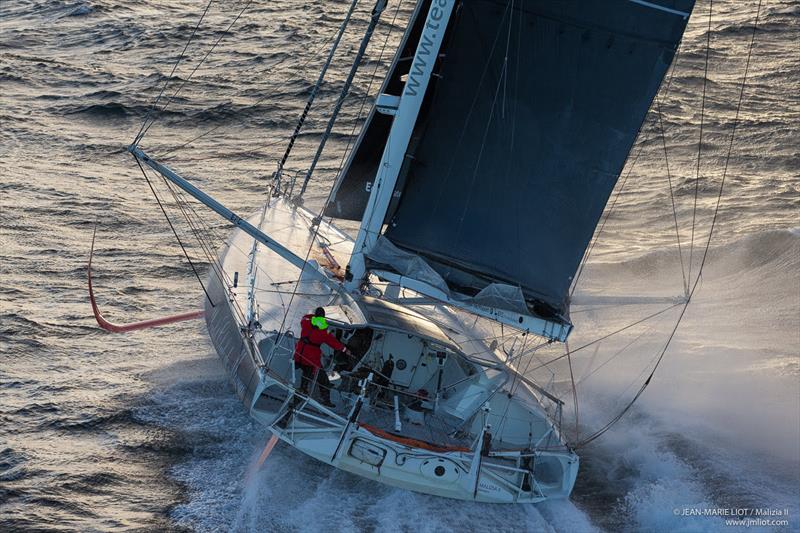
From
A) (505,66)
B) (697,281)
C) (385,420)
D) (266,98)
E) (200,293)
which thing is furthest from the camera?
(266,98)

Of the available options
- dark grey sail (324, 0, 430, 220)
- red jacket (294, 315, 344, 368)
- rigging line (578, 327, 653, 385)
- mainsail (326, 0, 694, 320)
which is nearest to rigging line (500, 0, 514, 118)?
mainsail (326, 0, 694, 320)

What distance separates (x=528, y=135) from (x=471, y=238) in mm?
1127

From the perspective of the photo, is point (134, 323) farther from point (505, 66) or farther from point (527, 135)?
point (505, 66)

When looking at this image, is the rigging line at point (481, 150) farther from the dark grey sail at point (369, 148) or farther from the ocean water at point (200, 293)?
the ocean water at point (200, 293)

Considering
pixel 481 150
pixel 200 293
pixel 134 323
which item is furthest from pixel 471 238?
pixel 200 293

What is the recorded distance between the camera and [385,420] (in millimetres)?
10648

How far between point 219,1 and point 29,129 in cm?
914

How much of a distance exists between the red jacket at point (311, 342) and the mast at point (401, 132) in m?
0.62

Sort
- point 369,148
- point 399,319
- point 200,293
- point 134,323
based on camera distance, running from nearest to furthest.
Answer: point 399,319
point 369,148
point 134,323
point 200,293

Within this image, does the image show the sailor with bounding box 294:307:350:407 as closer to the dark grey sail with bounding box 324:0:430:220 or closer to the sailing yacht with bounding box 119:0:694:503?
the sailing yacht with bounding box 119:0:694:503

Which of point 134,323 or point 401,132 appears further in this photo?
point 134,323

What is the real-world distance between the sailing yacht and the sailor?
17 centimetres

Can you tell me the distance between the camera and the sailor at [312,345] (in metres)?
10.2

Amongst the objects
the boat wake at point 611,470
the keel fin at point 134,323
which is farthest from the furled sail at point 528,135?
the keel fin at point 134,323
